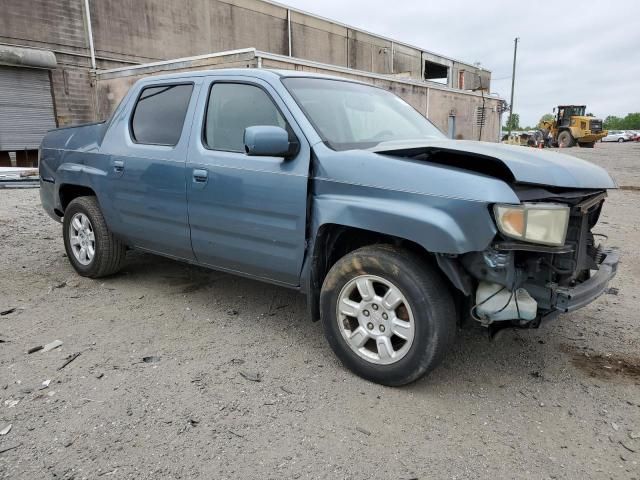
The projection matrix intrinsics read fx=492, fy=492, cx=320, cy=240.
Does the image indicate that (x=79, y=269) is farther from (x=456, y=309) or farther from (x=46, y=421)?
(x=456, y=309)

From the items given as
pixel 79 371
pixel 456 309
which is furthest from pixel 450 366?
pixel 79 371

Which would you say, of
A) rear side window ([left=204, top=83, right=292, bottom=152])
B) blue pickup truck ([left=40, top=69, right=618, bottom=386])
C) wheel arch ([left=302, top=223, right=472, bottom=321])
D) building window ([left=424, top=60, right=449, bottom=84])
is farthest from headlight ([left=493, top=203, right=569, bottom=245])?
building window ([left=424, top=60, right=449, bottom=84])

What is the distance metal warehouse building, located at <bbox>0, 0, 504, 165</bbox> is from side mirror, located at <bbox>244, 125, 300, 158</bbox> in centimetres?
878

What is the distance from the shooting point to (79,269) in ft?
16.0

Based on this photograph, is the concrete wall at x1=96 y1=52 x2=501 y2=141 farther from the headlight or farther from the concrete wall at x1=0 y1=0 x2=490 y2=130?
the headlight

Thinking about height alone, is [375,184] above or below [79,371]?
above

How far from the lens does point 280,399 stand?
280 cm

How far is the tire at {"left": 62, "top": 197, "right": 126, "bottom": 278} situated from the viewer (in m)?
4.61

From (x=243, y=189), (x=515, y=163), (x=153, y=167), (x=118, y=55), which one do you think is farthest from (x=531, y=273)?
(x=118, y=55)

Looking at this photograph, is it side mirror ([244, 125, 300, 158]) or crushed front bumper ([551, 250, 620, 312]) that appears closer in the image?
crushed front bumper ([551, 250, 620, 312])

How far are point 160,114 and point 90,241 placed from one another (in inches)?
59.5

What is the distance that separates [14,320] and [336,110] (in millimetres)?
3010

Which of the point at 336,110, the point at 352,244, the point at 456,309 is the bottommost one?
the point at 456,309

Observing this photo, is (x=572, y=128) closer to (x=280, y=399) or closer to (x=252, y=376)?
(x=252, y=376)
